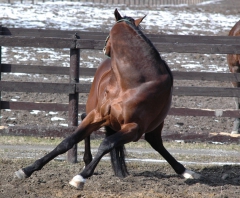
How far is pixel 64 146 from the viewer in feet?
20.8

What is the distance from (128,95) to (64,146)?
978mm

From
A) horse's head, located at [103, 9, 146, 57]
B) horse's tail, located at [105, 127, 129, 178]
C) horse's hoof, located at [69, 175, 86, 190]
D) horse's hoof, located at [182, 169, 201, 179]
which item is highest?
horse's head, located at [103, 9, 146, 57]

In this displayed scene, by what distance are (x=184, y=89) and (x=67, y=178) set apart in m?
3.93

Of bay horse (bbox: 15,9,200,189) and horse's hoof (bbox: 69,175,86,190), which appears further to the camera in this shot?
bay horse (bbox: 15,9,200,189)

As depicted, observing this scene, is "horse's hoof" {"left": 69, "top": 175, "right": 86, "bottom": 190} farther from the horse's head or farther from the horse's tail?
the horse's head

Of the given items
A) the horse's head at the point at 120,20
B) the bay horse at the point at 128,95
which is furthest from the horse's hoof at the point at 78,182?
the horse's head at the point at 120,20

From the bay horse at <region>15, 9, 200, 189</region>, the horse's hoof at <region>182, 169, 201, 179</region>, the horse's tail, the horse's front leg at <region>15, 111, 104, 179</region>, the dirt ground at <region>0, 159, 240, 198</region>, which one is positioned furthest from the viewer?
the horse's hoof at <region>182, 169, 201, 179</region>

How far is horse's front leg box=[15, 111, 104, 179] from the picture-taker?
6266mm

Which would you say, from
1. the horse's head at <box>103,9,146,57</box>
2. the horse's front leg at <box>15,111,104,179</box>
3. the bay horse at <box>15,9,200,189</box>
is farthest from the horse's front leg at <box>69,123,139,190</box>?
the horse's head at <box>103,9,146,57</box>

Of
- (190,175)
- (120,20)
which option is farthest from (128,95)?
(190,175)

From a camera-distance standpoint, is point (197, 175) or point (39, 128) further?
point (39, 128)

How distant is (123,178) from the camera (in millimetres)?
6852

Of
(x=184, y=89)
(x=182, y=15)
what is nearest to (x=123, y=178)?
(x=184, y=89)

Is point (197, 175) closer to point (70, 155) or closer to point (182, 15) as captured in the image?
point (70, 155)
